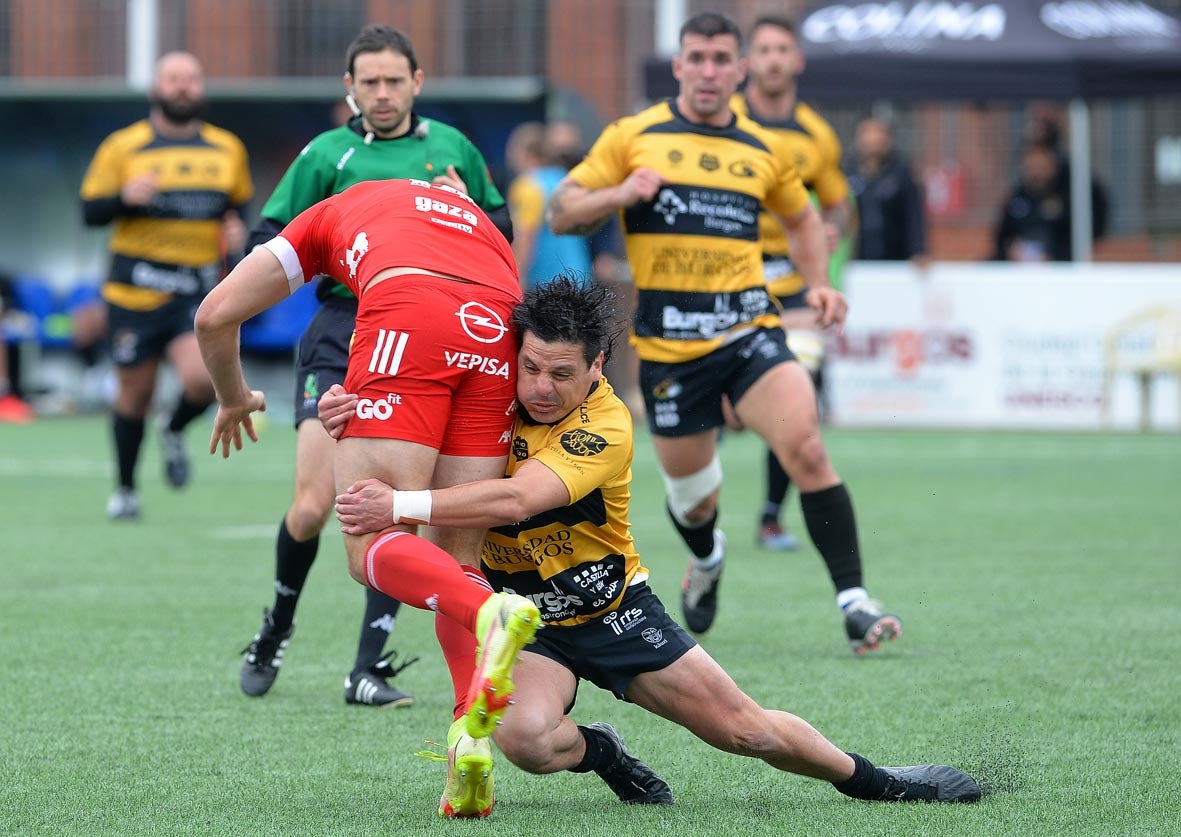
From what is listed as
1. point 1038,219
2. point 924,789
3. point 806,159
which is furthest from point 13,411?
point 924,789

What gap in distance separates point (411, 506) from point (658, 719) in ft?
4.87

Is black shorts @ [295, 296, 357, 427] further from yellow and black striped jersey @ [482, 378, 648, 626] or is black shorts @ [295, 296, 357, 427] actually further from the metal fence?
the metal fence

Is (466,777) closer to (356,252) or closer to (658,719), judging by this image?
(356,252)

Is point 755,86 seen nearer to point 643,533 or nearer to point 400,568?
point 643,533

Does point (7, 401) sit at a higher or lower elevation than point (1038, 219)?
lower

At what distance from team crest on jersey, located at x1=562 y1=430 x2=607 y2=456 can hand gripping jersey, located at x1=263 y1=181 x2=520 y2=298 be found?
0.43 m

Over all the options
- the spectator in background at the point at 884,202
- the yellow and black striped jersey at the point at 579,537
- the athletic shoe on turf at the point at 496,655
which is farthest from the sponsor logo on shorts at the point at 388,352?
the spectator in background at the point at 884,202

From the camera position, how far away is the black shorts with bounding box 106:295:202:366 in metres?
10.2

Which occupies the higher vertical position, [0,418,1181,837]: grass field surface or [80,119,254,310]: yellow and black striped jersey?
[80,119,254,310]: yellow and black striped jersey

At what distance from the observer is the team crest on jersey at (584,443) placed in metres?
4.23

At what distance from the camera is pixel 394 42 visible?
579 centimetres

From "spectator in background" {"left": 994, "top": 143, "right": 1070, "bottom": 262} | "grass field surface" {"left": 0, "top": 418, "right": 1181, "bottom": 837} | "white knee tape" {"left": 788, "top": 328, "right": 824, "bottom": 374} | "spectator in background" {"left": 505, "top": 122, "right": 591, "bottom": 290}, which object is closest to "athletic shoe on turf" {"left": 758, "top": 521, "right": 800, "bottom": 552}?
"grass field surface" {"left": 0, "top": 418, "right": 1181, "bottom": 837}

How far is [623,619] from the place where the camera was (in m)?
4.33

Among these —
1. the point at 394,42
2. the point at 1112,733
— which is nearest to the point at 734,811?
the point at 1112,733
